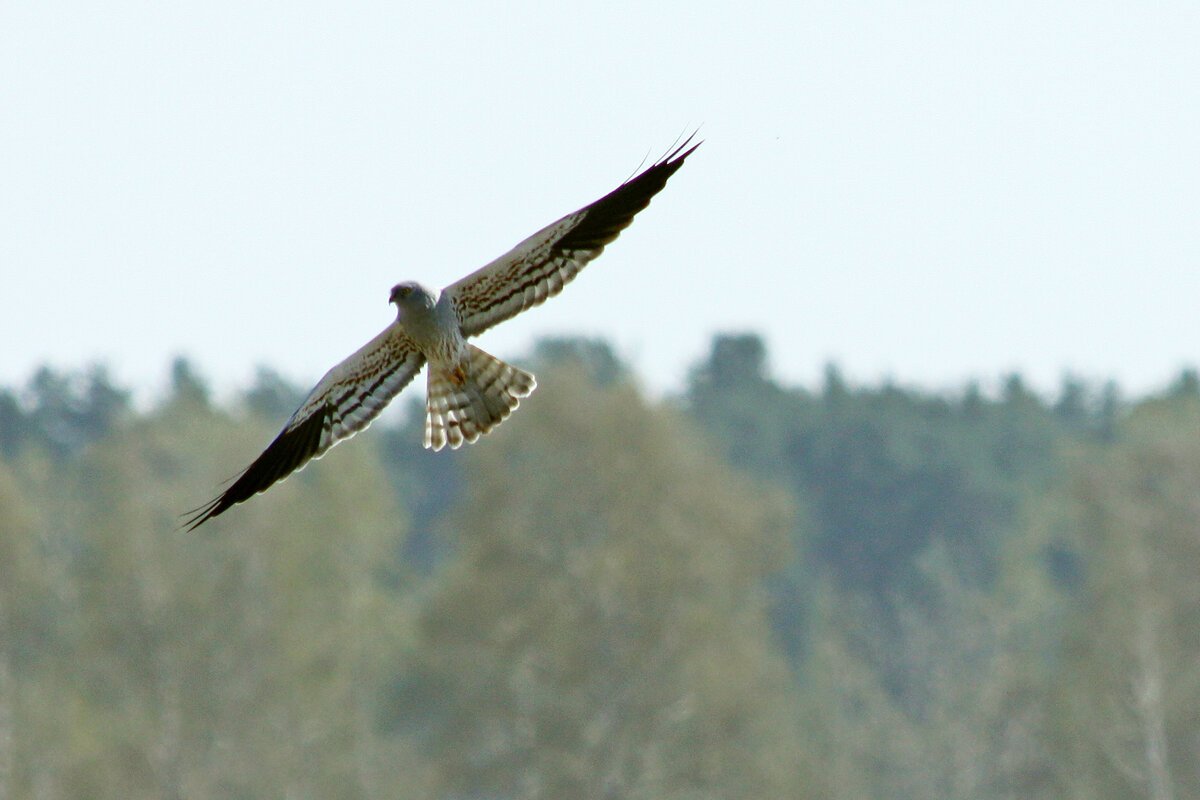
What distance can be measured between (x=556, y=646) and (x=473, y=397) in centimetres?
1908

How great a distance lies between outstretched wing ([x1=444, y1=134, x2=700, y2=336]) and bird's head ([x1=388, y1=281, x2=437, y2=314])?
12cm

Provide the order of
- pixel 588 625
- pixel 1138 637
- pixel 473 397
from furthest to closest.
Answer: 1. pixel 1138 637
2. pixel 588 625
3. pixel 473 397

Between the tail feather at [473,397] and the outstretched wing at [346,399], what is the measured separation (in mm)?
210

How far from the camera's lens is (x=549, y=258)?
11.9m

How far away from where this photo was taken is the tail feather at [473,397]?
12359 millimetres

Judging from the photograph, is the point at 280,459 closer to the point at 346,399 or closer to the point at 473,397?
the point at 346,399

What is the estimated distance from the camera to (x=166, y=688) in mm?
33250

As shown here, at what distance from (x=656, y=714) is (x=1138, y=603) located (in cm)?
708

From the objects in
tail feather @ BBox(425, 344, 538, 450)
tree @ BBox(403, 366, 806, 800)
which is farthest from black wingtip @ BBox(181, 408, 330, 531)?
tree @ BBox(403, 366, 806, 800)

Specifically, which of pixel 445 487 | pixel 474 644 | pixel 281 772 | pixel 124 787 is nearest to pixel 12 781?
pixel 124 787

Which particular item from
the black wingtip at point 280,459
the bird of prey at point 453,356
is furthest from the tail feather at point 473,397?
the black wingtip at point 280,459

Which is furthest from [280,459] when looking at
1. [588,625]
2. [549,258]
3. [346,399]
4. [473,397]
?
[588,625]

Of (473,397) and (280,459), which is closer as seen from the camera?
(280,459)

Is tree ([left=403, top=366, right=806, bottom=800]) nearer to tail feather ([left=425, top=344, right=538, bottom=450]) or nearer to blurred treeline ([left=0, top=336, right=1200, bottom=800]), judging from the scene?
blurred treeline ([left=0, top=336, right=1200, bottom=800])
